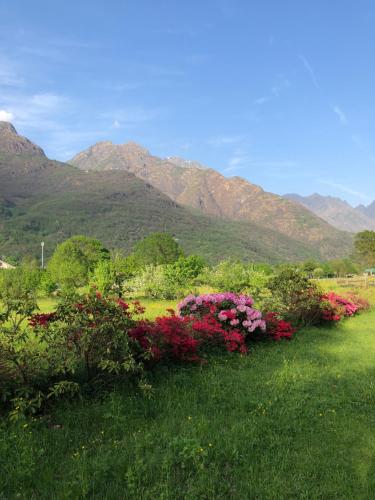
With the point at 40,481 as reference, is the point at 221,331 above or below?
above

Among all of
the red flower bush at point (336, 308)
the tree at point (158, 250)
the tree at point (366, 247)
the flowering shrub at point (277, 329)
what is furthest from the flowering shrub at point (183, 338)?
the tree at point (366, 247)

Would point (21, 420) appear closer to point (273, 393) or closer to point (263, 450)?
point (263, 450)

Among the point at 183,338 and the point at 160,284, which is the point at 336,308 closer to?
the point at 183,338

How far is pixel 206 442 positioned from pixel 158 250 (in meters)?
54.8

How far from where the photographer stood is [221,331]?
9.23m

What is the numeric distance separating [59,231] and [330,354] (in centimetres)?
16269

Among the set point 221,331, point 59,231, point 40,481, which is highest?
point 59,231

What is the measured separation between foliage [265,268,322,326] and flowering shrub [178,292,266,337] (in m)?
2.50

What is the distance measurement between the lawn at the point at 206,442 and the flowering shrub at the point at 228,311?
114 inches

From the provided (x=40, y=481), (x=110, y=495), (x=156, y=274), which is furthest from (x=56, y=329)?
(x=156, y=274)

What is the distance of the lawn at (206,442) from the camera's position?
384cm

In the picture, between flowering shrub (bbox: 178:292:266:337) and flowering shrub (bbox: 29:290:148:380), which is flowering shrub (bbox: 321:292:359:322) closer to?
flowering shrub (bbox: 178:292:266:337)

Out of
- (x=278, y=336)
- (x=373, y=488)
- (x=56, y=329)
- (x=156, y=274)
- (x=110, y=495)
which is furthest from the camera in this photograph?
(x=156, y=274)

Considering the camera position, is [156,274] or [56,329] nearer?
[56,329]
